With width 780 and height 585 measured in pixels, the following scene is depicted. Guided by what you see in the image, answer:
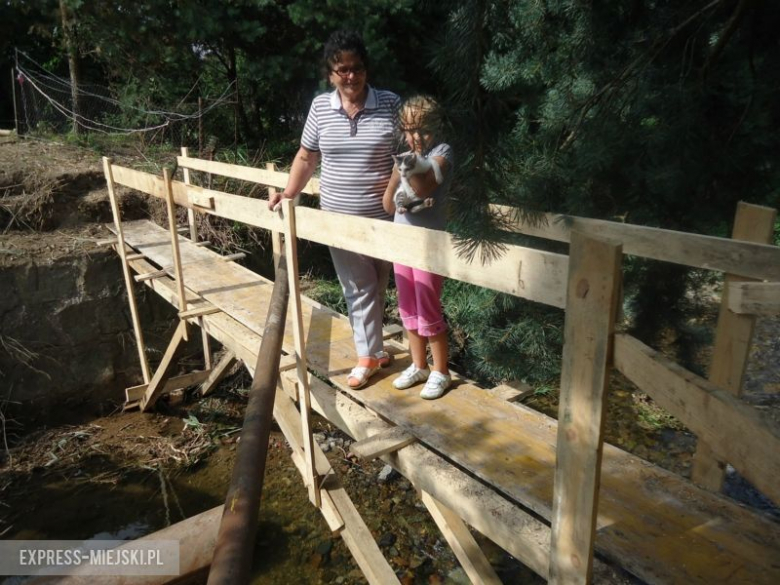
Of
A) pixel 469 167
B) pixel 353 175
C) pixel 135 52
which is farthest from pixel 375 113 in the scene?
pixel 135 52

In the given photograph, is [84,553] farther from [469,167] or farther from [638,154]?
[638,154]

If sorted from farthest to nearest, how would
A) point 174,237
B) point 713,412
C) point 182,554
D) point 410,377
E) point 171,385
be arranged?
1. point 171,385
2. point 174,237
3. point 410,377
4. point 182,554
5. point 713,412

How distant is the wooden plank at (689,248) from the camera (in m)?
1.50

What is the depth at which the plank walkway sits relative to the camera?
150 cm

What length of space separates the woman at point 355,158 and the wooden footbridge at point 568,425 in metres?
0.28

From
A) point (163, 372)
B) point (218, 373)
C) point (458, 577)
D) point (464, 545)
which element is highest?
point (464, 545)

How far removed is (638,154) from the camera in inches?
109

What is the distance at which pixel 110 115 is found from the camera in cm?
831

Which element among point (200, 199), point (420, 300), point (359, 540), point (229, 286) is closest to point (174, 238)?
point (229, 286)

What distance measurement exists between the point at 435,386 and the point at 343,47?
1.44 metres

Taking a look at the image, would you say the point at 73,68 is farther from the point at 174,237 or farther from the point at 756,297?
the point at 756,297

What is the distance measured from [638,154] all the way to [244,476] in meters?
2.38

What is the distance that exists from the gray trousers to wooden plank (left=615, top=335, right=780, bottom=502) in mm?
1654

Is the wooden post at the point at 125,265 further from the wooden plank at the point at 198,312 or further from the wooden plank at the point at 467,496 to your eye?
the wooden plank at the point at 467,496
